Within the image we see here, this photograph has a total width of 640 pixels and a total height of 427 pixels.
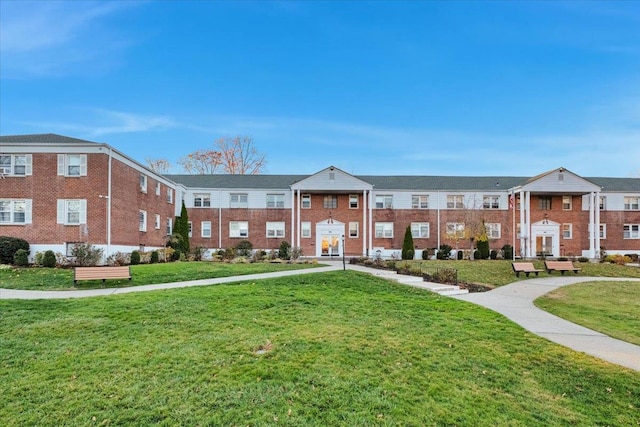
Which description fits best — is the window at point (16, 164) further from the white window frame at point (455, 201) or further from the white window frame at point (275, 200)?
the white window frame at point (455, 201)

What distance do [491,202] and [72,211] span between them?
33.8 metres

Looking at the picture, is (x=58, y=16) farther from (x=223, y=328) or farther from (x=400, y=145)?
(x=400, y=145)

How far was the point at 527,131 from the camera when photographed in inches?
1085

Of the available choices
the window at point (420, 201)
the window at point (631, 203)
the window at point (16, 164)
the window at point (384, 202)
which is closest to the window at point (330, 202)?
the window at point (384, 202)

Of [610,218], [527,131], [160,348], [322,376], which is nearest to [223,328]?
[160,348]

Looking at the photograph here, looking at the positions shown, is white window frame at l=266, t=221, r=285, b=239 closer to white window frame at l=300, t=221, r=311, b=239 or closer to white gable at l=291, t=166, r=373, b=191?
white window frame at l=300, t=221, r=311, b=239

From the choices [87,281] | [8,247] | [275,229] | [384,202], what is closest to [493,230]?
[384,202]

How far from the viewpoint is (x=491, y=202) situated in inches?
1421

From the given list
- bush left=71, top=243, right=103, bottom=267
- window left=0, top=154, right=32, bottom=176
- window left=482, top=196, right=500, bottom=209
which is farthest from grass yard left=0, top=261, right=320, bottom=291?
window left=482, top=196, right=500, bottom=209

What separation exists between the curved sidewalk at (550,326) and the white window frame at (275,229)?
73.0 feet

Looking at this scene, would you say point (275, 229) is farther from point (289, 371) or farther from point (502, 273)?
point (289, 371)

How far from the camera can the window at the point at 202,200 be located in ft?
115

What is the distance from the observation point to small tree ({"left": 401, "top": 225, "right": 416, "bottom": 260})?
3278cm

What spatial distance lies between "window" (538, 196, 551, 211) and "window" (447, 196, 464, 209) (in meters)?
7.55
